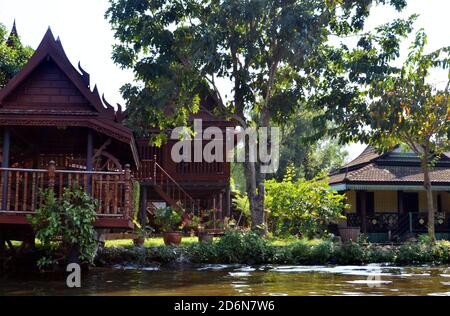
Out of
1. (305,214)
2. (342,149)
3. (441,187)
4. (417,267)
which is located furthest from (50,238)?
(342,149)

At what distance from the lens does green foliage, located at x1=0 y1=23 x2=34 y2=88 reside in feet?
58.9

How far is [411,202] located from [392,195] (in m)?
1.01

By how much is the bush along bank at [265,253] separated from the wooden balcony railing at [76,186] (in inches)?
126

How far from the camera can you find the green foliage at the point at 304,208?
835 inches

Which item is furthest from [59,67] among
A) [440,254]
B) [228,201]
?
[228,201]

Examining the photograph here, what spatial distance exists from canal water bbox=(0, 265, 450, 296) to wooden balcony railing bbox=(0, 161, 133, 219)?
4.45 ft

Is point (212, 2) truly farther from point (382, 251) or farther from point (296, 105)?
point (382, 251)

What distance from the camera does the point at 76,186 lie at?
10.9 m

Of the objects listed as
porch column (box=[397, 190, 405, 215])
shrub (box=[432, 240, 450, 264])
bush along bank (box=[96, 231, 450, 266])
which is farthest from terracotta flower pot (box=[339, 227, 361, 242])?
porch column (box=[397, 190, 405, 215])

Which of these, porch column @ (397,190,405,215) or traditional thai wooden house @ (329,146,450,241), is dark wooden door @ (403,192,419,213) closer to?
traditional thai wooden house @ (329,146,450,241)

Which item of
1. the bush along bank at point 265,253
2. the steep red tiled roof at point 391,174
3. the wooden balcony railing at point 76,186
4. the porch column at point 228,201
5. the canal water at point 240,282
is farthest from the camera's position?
the steep red tiled roof at point 391,174

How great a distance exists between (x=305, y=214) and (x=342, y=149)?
29.4 metres

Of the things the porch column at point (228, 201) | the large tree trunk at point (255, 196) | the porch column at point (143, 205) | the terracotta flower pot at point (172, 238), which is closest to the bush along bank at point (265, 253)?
the terracotta flower pot at point (172, 238)

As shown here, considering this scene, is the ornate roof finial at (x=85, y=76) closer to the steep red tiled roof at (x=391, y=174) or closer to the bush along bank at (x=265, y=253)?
the bush along bank at (x=265, y=253)
